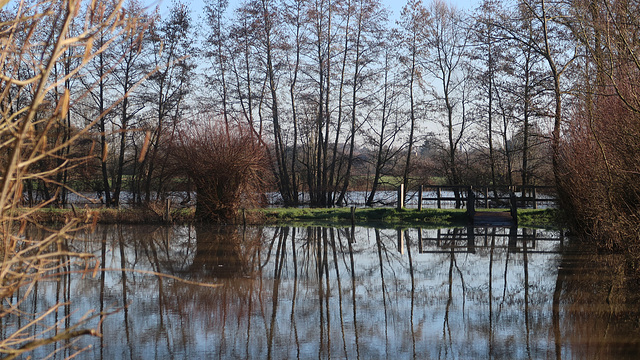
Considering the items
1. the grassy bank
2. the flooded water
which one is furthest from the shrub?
the flooded water

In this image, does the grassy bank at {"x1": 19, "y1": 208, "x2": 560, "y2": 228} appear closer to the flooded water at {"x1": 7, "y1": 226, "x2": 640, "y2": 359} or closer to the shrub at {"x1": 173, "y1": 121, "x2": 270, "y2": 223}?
the shrub at {"x1": 173, "y1": 121, "x2": 270, "y2": 223}

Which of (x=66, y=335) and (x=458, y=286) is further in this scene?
(x=458, y=286)

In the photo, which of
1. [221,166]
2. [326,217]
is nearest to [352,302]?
[221,166]

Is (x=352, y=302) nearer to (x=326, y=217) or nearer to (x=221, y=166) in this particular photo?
(x=221, y=166)

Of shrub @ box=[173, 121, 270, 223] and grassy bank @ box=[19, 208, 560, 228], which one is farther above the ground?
shrub @ box=[173, 121, 270, 223]

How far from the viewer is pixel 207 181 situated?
791 inches

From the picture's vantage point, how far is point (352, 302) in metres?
8.62

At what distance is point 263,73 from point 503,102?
40.4 ft

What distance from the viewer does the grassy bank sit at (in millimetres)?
21016

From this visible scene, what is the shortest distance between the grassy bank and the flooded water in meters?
5.94

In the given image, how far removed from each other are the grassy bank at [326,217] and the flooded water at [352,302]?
594cm

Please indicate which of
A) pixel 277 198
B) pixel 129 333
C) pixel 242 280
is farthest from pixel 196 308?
pixel 277 198

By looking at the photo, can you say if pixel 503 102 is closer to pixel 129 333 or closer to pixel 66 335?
pixel 129 333

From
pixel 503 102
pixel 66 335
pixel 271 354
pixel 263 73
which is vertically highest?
pixel 263 73
